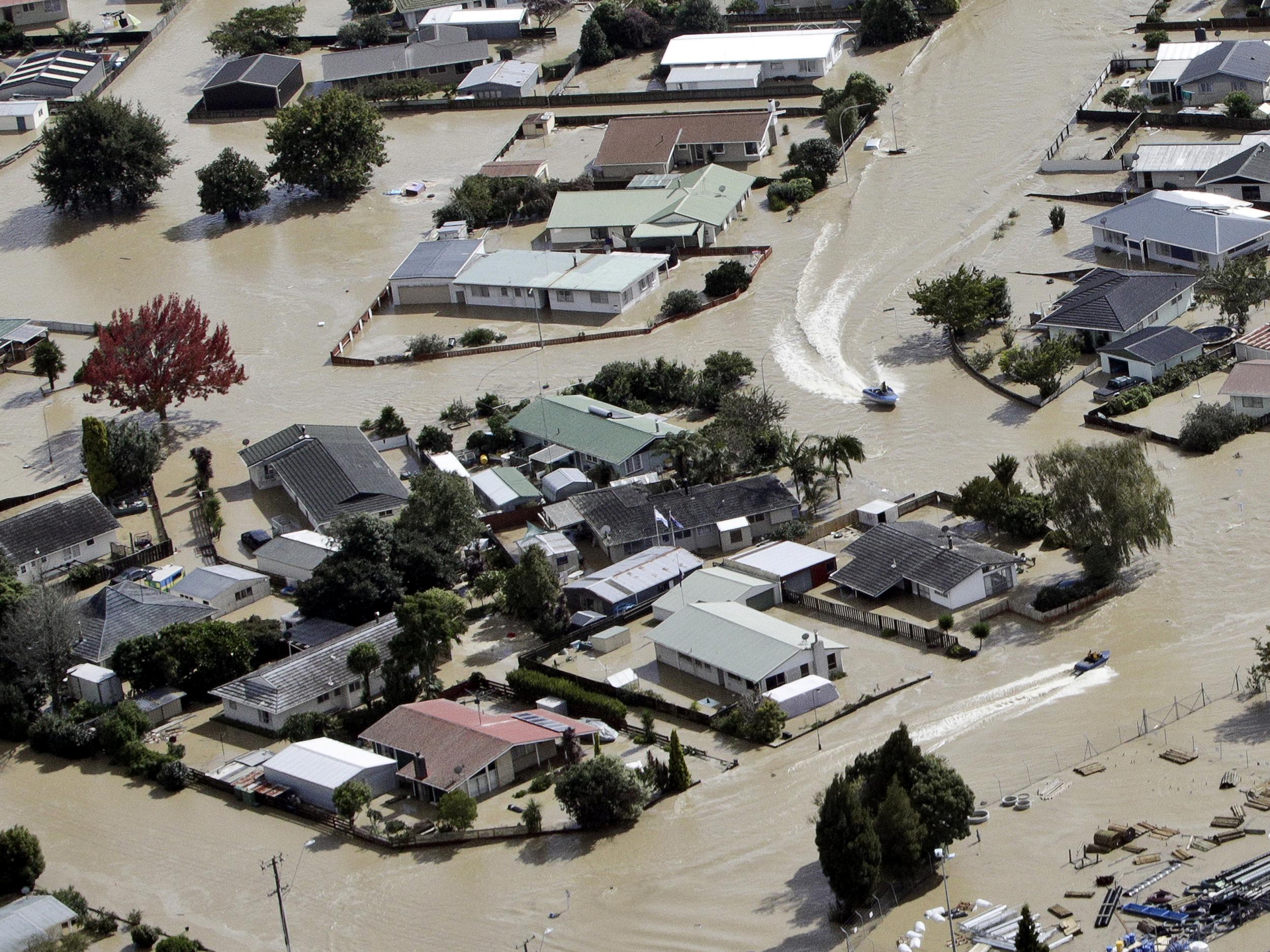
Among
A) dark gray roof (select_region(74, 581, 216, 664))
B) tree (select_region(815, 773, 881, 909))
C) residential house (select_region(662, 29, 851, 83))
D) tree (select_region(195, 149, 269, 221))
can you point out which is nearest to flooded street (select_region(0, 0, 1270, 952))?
tree (select_region(815, 773, 881, 909))

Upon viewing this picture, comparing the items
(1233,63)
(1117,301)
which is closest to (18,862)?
(1117,301)

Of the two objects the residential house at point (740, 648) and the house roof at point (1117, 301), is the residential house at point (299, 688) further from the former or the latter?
the house roof at point (1117, 301)

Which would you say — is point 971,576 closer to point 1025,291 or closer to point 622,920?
point 622,920

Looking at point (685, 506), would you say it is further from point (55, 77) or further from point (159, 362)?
point (55, 77)

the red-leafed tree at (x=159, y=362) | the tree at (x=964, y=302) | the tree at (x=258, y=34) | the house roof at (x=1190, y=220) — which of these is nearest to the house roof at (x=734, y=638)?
the tree at (x=964, y=302)

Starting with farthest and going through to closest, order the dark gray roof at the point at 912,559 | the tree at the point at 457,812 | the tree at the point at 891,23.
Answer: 1. the tree at the point at 891,23
2. the dark gray roof at the point at 912,559
3. the tree at the point at 457,812
